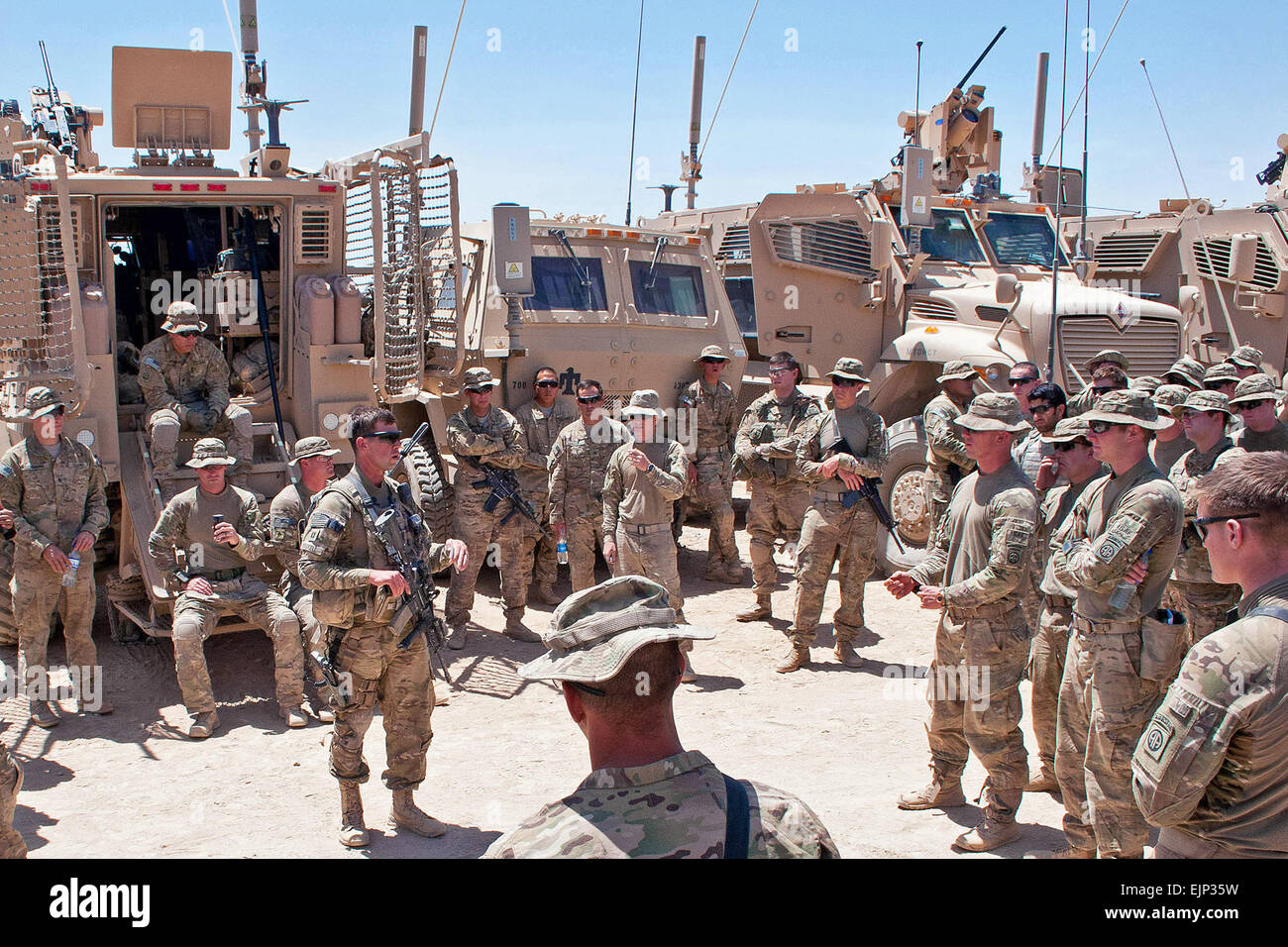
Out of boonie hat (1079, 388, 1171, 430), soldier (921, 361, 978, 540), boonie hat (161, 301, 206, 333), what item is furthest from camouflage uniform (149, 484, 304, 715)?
boonie hat (1079, 388, 1171, 430)

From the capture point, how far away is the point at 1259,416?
5.49m

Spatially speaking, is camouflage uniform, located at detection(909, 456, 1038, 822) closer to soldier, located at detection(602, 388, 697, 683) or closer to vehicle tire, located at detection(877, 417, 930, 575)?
soldier, located at detection(602, 388, 697, 683)

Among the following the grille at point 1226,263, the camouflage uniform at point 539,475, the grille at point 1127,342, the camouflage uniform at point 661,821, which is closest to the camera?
the camouflage uniform at point 661,821

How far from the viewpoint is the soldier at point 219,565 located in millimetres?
6160

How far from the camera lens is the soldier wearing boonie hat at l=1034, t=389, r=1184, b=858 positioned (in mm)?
3740

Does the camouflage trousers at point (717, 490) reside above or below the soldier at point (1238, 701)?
below

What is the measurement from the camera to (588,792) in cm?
205

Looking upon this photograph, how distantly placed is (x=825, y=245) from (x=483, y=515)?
4.34 metres

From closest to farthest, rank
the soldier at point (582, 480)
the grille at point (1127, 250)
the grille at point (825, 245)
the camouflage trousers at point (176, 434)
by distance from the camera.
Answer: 1. the camouflage trousers at point (176, 434)
2. the soldier at point (582, 480)
3. the grille at point (825, 245)
4. the grille at point (1127, 250)

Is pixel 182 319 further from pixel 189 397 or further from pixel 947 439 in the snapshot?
pixel 947 439

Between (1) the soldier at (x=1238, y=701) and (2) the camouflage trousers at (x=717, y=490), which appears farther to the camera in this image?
(2) the camouflage trousers at (x=717, y=490)

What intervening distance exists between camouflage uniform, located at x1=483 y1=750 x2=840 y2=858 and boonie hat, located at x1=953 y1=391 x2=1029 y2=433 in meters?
2.70

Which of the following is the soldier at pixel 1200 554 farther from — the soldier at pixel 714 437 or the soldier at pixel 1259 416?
the soldier at pixel 714 437

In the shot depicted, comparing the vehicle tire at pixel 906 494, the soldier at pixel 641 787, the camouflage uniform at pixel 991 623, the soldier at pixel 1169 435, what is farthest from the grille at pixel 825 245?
the soldier at pixel 641 787
